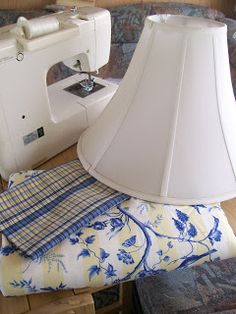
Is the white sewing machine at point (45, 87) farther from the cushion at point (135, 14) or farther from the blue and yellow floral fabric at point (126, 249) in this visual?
the cushion at point (135, 14)

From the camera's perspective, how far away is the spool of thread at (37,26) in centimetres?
69

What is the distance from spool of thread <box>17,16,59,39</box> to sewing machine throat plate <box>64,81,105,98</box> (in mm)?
249

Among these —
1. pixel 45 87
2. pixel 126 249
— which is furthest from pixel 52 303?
pixel 45 87

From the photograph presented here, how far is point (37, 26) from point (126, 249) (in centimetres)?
53

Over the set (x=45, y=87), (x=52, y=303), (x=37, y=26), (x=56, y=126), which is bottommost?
(x=52, y=303)

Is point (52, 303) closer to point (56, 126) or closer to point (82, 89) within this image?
point (56, 126)

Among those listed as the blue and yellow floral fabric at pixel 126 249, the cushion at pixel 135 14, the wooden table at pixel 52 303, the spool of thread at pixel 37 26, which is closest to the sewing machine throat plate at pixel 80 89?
the spool of thread at pixel 37 26

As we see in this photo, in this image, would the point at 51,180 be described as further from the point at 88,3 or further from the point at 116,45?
the point at 116,45

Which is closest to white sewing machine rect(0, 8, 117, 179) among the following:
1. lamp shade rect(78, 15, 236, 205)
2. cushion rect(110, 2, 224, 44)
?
lamp shade rect(78, 15, 236, 205)

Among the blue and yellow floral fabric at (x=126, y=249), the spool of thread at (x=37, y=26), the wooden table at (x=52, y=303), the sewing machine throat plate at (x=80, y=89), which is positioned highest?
the spool of thread at (x=37, y=26)

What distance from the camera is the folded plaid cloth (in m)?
0.58

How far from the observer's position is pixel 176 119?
58 centimetres

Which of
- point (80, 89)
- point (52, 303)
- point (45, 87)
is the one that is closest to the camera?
point (52, 303)

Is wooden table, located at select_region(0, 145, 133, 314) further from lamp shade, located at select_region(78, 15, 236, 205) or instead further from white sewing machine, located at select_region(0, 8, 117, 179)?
white sewing machine, located at select_region(0, 8, 117, 179)
